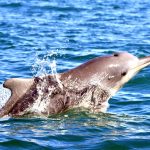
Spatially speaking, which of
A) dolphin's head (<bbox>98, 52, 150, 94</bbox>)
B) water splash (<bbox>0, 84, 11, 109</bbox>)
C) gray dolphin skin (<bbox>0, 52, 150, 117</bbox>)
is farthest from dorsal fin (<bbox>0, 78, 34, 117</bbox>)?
dolphin's head (<bbox>98, 52, 150, 94</bbox>)

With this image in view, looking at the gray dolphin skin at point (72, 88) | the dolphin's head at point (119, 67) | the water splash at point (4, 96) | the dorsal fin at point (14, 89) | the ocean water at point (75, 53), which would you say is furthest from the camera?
the water splash at point (4, 96)

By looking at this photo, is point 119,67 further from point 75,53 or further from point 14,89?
point 75,53

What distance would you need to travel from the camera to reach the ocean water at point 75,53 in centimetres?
1091

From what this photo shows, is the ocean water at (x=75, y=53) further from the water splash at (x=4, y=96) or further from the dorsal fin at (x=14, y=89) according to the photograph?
the dorsal fin at (x=14, y=89)

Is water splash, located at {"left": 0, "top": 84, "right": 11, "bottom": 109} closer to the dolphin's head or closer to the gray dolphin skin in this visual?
the gray dolphin skin

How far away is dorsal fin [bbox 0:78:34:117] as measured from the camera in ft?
39.4

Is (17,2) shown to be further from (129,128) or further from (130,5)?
(129,128)

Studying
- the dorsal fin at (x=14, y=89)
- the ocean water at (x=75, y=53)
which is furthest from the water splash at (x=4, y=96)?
the dorsal fin at (x=14, y=89)

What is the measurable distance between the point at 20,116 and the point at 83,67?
161 centimetres

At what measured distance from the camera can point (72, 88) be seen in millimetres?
12383

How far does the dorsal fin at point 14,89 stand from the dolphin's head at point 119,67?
1.62 m

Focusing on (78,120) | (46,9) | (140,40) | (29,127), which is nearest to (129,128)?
(78,120)

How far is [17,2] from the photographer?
3781cm

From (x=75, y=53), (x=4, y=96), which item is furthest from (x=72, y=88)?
(x=75, y=53)
